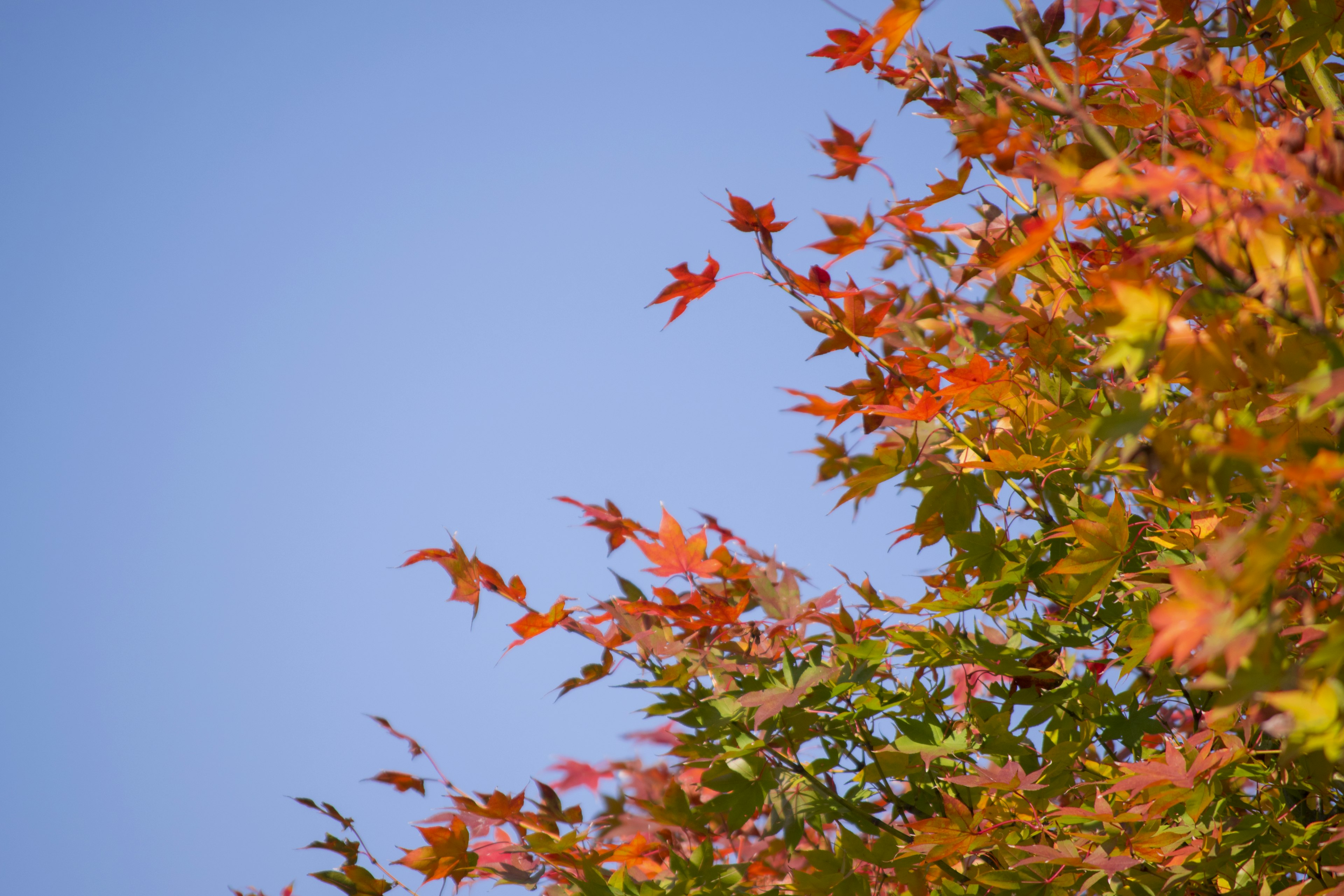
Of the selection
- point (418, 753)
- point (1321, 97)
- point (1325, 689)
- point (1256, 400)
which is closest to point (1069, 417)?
point (1256, 400)

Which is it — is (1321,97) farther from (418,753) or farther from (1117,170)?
(418,753)

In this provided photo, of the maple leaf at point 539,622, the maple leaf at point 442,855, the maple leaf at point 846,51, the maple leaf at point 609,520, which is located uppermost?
the maple leaf at point 846,51

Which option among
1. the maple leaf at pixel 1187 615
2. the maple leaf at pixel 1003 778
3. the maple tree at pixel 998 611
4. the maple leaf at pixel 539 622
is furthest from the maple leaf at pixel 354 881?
the maple leaf at pixel 1187 615

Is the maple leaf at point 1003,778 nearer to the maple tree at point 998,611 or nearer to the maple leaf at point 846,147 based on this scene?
the maple tree at point 998,611

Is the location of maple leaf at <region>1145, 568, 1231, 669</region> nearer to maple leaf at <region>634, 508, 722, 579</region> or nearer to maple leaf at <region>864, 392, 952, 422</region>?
maple leaf at <region>864, 392, 952, 422</region>

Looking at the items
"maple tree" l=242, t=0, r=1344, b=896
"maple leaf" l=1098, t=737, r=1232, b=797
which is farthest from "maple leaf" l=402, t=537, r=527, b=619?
"maple leaf" l=1098, t=737, r=1232, b=797

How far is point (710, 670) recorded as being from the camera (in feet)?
4.54

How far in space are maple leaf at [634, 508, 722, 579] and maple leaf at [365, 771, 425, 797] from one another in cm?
66

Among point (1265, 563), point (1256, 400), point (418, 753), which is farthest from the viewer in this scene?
point (418, 753)

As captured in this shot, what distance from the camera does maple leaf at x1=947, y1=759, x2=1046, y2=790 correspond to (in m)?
1.13

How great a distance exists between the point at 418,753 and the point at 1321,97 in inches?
73.4

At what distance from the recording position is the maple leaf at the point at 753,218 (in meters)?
1.33

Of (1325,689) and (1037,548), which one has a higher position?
(1037,548)

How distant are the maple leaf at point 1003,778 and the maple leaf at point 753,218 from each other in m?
0.82
